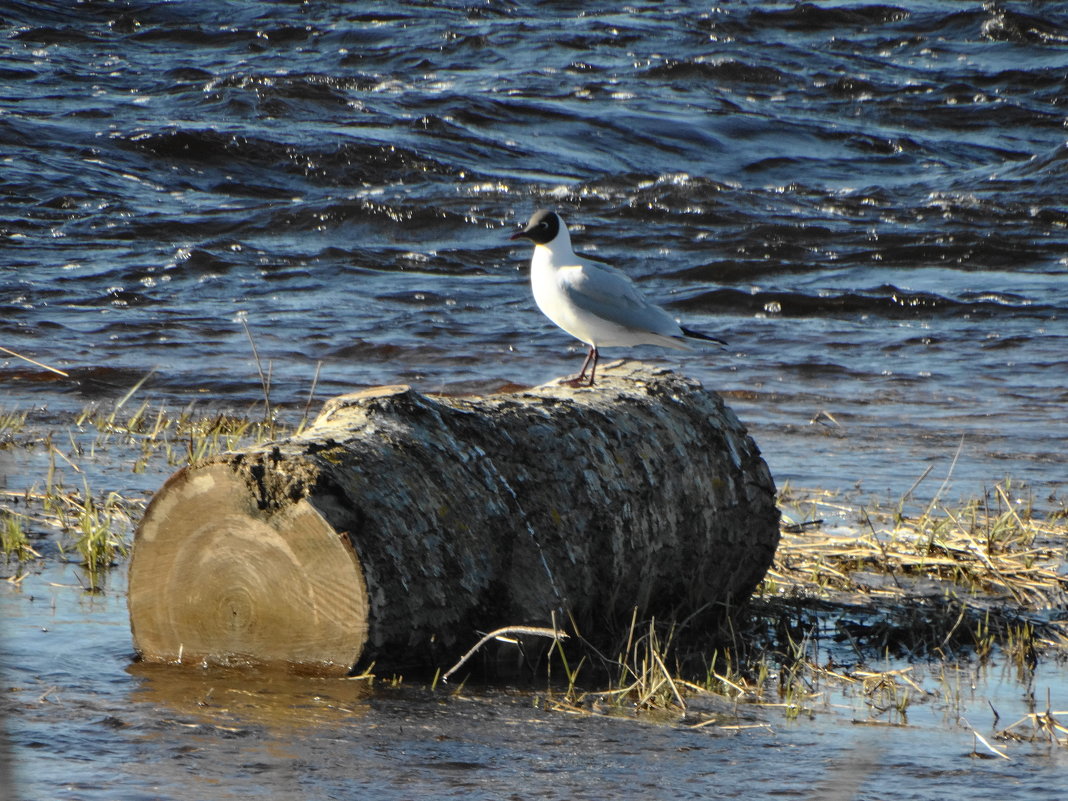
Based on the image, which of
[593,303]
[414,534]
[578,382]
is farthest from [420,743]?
[593,303]

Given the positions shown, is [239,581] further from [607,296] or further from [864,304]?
[864,304]

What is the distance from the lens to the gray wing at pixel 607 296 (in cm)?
614

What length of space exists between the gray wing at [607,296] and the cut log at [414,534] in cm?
171

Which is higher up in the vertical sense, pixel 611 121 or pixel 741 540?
pixel 611 121

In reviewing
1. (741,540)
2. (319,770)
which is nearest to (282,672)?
(319,770)

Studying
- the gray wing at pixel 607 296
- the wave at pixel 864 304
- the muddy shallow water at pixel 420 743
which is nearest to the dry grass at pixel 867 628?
Result: the muddy shallow water at pixel 420 743

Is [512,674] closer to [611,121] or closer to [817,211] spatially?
[817,211]

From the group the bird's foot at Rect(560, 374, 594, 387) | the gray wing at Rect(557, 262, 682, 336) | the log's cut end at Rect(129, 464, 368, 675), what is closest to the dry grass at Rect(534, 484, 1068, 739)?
the log's cut end at Rect(129, 464, 368, 675)

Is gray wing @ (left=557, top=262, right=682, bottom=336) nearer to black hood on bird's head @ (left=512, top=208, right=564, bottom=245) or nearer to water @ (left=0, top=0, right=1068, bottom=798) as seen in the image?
black hood on bird's head @ (left=512, top=208, right=564, bottom=245)

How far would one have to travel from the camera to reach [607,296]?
614 cm

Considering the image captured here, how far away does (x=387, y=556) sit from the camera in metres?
3.58

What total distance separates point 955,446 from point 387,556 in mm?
5030

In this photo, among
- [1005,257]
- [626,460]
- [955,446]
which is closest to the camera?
[626,460]

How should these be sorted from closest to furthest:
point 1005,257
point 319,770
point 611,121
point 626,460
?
point 319,770
point 626,460
point 1005,257
point 611,121
